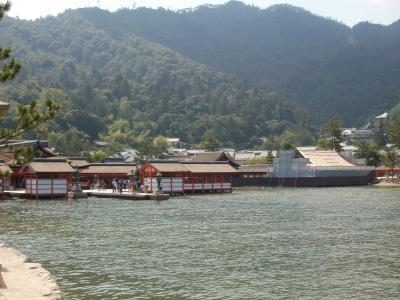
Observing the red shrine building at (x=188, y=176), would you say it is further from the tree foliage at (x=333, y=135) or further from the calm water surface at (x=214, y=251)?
the tree foliage at (x=333, y=135)

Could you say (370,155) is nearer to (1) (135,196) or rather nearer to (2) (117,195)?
(2) (117,195)

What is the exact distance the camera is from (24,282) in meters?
16.2

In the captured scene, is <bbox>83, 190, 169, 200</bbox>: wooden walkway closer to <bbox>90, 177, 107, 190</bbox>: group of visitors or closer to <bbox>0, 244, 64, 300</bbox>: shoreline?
<bbox>90, 177, 107, 190</bbox>: group of visitors

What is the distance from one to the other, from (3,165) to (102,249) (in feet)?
112

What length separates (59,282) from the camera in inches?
714

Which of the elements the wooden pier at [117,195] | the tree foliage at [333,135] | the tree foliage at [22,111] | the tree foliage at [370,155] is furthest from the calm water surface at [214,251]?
the tree foliage at [333,135]

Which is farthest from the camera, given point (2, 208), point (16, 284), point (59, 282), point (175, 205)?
point (175, 205)

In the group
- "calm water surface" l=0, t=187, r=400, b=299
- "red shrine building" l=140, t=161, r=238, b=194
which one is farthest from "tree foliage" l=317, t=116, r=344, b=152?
"calm water surface" l=0, t=187, r=400, b=299

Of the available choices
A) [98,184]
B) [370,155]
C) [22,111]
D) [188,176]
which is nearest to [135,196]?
[188,176]

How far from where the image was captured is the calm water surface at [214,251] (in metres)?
17.5

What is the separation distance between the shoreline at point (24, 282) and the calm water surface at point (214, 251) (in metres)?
0.85

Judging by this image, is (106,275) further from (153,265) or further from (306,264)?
(306,264)

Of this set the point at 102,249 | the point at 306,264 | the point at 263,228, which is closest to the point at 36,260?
the point at 102,249

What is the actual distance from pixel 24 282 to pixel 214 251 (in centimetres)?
923
